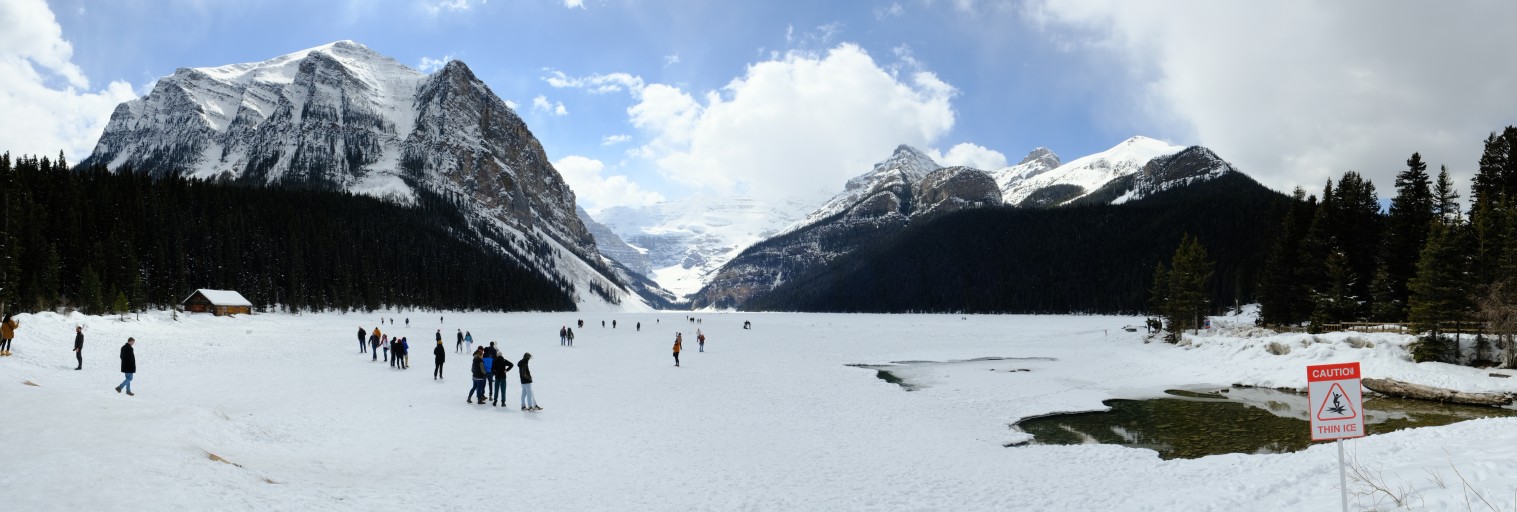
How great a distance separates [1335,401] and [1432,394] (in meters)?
24.6

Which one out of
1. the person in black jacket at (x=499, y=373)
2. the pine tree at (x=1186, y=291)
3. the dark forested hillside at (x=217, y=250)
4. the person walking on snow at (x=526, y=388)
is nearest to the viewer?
the person walking on snow at (x=526, y=388)

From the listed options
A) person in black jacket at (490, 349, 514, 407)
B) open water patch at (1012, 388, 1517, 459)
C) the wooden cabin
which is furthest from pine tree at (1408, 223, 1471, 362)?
the wooden cabin

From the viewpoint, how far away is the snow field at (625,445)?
9609mm

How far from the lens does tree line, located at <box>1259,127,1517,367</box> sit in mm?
30766

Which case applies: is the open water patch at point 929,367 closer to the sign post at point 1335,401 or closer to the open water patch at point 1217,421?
the open water patch at point 1217,421

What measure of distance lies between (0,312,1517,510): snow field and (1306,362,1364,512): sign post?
1.23m

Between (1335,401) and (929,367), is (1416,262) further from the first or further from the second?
(1335,401)

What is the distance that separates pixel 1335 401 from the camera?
8.66 metres

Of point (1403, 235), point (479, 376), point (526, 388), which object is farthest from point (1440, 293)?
point (479, 376)

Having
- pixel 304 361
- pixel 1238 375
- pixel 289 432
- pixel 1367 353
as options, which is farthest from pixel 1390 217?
pixel 304 361

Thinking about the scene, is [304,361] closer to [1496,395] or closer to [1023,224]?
[1496,395]

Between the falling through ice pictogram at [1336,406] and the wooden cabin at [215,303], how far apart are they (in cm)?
8784

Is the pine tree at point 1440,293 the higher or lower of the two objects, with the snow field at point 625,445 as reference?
higher

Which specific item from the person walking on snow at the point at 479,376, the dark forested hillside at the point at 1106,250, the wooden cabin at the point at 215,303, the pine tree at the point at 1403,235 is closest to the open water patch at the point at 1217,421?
the person walking on snow at the point at 479,376
